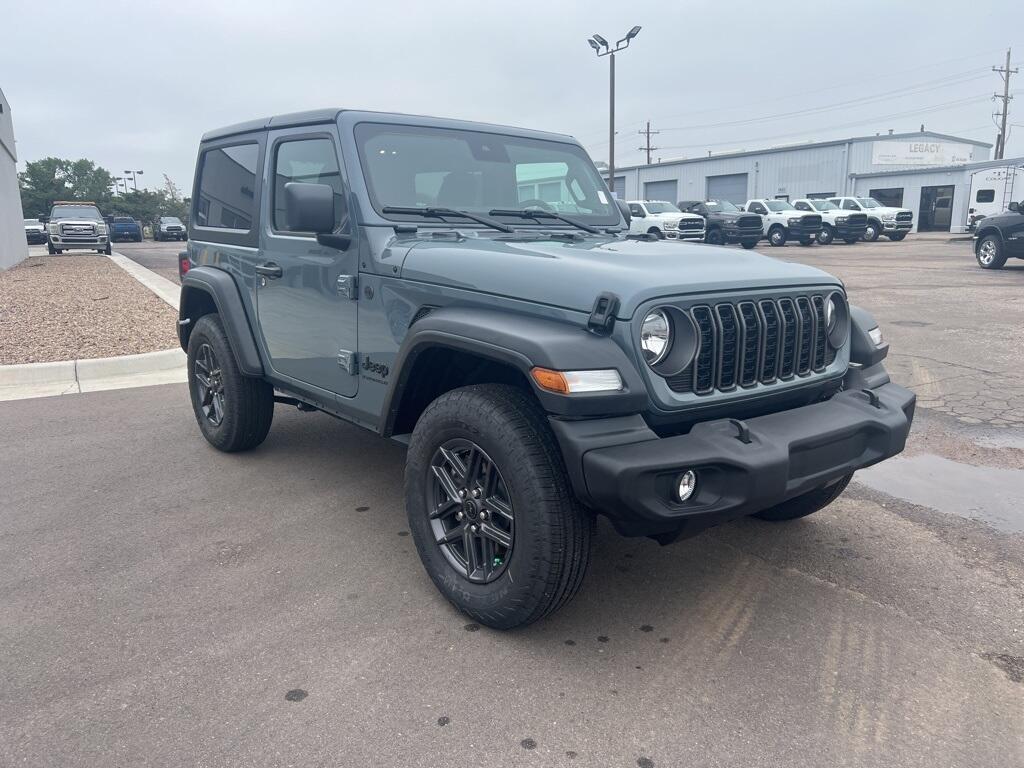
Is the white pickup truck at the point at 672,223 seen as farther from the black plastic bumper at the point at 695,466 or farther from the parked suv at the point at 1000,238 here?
the black plastic bumper at the point at 695,466

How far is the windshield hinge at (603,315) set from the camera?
8.53 feet

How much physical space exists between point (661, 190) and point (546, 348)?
192ft

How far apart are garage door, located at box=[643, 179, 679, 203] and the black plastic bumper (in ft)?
187

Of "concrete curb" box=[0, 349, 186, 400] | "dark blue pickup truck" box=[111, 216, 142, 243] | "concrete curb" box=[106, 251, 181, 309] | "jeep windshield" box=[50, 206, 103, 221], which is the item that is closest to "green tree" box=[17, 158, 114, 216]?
"dark blue pickup truck" box=[111, 216, 142, 243]

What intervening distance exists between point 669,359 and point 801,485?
637mm

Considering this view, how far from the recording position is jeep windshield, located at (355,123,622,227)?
374 centimetres

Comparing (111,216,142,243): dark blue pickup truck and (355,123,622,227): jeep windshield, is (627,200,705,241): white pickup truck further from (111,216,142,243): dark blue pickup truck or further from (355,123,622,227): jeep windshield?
(111,216,142,243): dark blue pickup truck

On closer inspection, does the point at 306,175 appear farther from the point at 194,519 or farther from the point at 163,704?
the point at 163,704

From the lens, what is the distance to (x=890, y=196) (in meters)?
46.0

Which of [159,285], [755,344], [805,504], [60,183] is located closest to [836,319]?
[755,344]

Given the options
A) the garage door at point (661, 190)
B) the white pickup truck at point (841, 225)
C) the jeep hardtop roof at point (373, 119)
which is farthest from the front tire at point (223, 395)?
the garage door at point (661, 190)

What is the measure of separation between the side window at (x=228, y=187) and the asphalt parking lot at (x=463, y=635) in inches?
60.5

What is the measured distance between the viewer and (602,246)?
3.47 m

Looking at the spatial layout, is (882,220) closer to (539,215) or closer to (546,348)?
(539,215)
